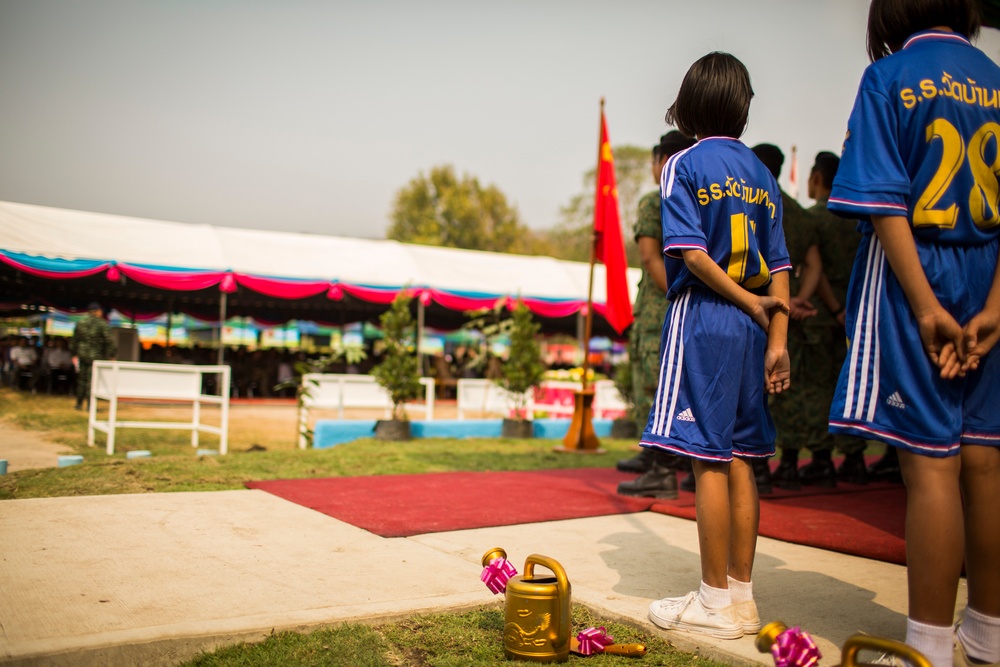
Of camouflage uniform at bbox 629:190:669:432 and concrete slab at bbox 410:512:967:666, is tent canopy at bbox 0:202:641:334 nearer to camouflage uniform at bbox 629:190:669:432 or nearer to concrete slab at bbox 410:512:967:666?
camouflage uniform at bbox 629:190:669:432

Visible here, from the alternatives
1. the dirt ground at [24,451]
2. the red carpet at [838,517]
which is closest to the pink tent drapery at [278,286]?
the dirt ground at [24,451]

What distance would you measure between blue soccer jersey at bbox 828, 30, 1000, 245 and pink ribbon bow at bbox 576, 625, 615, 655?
124cm

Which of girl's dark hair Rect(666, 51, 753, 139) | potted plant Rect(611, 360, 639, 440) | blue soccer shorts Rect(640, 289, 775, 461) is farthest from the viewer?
potted plant Rect(611, 360, 639, 440)

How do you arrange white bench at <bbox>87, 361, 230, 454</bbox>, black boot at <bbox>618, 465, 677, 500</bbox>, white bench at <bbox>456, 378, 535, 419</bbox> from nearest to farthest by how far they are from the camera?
black boot at <bbox>618, 465, 677, 500</bbox>, white bench at <bbox>87, 361, 230, 454</bbox>, white bench at <bbox>456, 378, 535, 419</bbox>

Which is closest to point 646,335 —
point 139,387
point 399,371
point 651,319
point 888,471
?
point 651,319

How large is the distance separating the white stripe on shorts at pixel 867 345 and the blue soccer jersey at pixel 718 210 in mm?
368

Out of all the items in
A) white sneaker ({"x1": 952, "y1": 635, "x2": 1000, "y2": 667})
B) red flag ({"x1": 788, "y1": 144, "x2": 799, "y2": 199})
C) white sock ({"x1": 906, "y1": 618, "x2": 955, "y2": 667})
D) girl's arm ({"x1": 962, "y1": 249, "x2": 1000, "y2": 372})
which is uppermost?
red flag ({"x1": 788, "y1": 144, "x2": 799, "y2": 199})

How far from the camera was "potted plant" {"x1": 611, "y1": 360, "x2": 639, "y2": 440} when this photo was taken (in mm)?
10422

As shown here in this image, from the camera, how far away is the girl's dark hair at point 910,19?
2.04 metres

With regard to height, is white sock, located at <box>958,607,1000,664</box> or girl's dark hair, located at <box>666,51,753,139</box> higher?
girl's dark hair, located at <box>666,51,753,139</box>

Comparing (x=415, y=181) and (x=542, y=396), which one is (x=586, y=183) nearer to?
(x=415, y=181)

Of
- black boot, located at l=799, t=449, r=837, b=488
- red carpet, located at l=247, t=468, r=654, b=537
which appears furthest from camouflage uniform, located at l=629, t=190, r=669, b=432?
black boot, located at l=799, t=449, r=837, b=488

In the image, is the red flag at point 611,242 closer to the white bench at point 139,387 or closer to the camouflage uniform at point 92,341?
the white bench at point 139,387

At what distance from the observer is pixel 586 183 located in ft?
149
